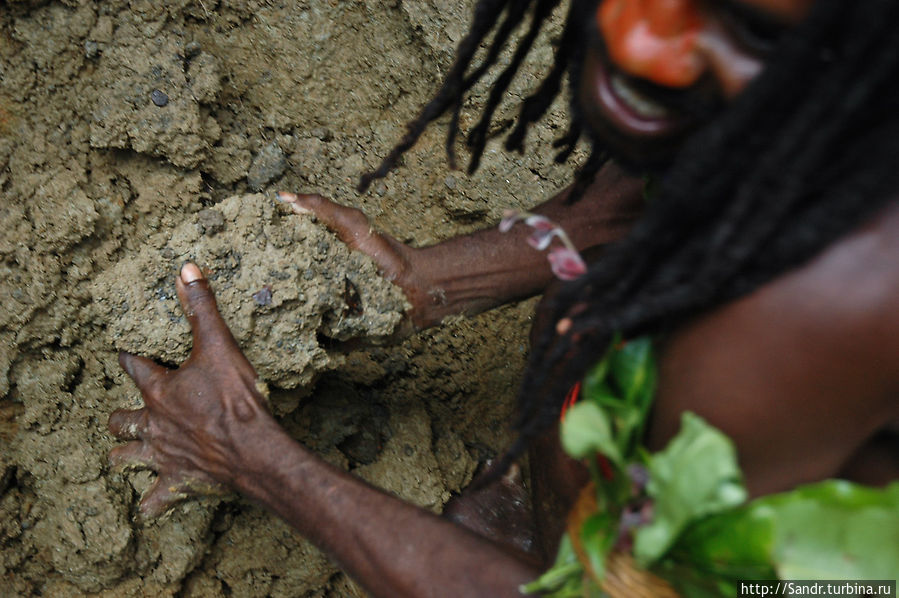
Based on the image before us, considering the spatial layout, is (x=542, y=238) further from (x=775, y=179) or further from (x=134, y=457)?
(x=134, y=457)

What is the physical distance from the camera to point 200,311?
1460 millimetres

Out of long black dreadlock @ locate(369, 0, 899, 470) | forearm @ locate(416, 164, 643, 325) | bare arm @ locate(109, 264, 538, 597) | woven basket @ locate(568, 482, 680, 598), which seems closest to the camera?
long black dreadlock @ locate(369, 0, 899, 470)

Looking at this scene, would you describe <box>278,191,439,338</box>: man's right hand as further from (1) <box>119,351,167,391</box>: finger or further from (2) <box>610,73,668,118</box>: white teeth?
(2) <box>610,73,668,118</box>: white teeth

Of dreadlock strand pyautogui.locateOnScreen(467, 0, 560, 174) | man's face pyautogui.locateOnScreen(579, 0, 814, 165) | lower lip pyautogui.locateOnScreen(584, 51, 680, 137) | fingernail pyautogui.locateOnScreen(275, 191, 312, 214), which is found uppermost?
man's face pyautogui.locateOnScreen(579, 0, 814, 165)

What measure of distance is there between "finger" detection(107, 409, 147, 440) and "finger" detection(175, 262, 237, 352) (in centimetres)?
23

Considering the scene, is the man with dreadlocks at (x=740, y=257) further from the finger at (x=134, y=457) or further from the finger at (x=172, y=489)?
the finger at (x=134, y=457)

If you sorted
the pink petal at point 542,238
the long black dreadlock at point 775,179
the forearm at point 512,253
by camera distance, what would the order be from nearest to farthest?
the long black dreadlock at point 775,179
the pink petal at point 542,238
the forearm at point 512,253

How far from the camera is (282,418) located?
→ 1.82 meters

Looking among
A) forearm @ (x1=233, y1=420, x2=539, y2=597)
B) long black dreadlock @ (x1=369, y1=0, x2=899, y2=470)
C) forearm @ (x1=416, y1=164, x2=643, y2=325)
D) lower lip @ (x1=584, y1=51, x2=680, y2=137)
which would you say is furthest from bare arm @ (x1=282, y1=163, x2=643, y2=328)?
long black dreadlock @ (x1=369, y1=0, x2=899, y2=470)

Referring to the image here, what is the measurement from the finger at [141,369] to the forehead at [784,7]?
1306mm

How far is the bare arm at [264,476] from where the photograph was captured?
1233 millimetres

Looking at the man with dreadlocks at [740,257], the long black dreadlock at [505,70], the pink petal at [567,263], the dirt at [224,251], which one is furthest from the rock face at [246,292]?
the pink petal at [567,263]

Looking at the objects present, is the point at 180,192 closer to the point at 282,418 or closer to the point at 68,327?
the point at 68,327

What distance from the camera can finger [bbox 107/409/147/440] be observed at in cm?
154
